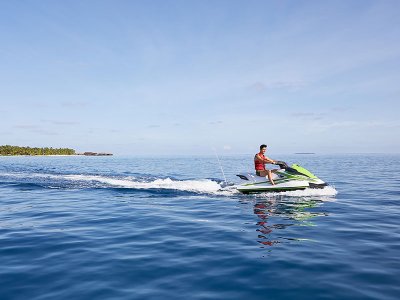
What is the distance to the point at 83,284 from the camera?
229 inches

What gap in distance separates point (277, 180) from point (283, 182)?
15.1 inches

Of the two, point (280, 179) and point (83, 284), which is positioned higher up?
point (280, 179)

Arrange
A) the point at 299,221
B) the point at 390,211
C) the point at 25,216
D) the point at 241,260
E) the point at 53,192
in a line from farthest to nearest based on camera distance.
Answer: the point at 53,192 → the point at 390,211 → the point at 25,216 → the point at 299,221 → the point at 241,260

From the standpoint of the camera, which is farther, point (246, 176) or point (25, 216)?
point (246, 176)

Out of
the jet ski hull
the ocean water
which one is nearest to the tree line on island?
the ocean water

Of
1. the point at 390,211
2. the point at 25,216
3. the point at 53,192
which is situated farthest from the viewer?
the point at 53,192

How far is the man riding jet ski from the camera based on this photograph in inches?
674

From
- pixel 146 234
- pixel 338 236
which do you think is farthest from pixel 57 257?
pixel 338 236

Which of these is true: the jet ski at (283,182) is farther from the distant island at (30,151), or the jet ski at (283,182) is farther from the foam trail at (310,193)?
the distant island at (30,151)

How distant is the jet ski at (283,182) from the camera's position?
1711 centimetres

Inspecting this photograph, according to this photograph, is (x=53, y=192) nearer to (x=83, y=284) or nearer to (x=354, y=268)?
(x=83, y=284)

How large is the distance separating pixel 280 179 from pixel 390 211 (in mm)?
5717

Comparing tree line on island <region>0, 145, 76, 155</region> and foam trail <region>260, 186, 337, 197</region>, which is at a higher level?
tree line on island <region>0, 145, 76, 155</region>

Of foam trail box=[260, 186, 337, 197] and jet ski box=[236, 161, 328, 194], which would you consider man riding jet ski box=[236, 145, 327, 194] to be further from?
foam trail box=[260, 186, 337, 197]
